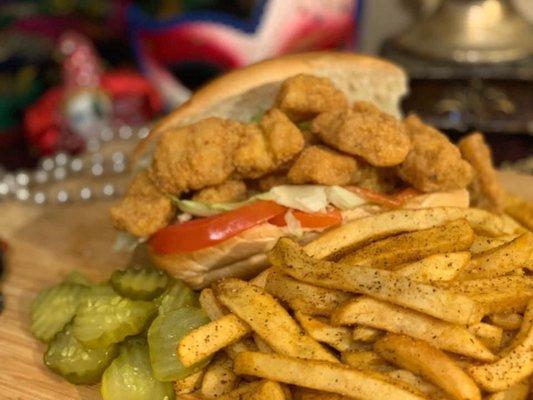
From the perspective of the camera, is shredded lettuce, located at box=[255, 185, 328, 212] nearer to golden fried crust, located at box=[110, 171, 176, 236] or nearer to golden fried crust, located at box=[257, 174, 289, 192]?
golden fried crust, located at box=[257, 174, 289, 192]

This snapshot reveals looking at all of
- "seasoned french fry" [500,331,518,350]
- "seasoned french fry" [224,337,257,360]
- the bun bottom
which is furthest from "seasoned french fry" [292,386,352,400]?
the bun bottom

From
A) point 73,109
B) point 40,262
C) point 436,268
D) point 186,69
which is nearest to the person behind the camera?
point 436,268

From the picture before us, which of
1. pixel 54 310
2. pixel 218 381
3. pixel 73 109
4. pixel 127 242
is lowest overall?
pixel 73 109

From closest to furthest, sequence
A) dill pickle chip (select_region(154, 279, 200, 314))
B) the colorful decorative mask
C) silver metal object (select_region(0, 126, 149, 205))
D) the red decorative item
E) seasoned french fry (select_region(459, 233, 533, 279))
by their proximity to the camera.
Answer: seasoned french fry (select_region(459, 233, 533, 279)), dill pickle chip (select_region(154, 279, 200, 314)), silver metal object (select_region(0, 126, 149, 205)), the red decorative item, the colorful decorative mask

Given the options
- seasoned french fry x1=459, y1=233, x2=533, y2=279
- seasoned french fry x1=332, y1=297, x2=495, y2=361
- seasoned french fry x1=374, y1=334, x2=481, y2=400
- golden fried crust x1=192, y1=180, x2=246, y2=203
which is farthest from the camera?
golden fried crust x1=192, y1=180, x2=246, y2=203

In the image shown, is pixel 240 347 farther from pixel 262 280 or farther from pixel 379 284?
pixel 379 284

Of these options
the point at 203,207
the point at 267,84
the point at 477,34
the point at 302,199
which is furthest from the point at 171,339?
the point at 477,34

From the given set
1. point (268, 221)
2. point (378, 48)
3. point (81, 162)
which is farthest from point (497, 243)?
point (378, 48)
